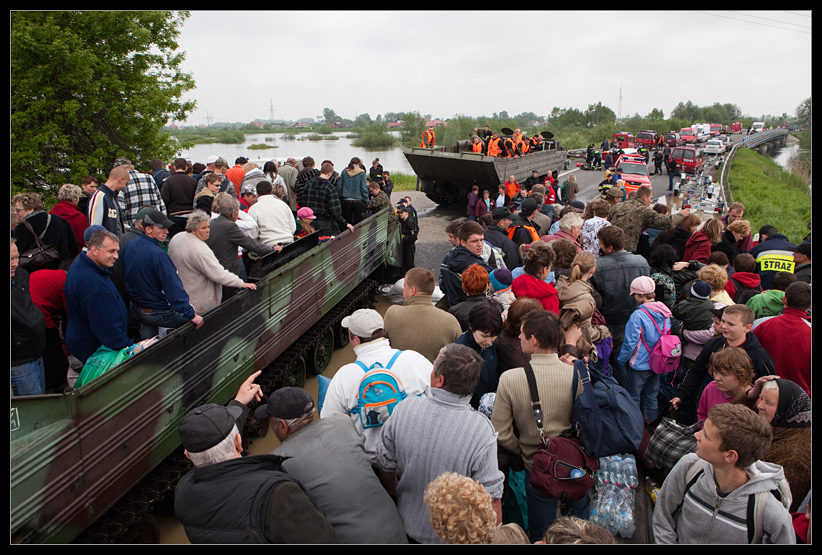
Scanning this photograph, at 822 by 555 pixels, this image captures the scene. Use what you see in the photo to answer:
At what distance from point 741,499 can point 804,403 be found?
966 millimetres

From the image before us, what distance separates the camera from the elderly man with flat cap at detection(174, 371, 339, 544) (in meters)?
2.15

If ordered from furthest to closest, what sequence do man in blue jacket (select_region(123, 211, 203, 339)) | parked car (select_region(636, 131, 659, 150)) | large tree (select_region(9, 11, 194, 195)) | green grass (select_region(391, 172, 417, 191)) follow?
parked car (select_region(636, 131, 659, 150)), green grass (select_region(391, 172, 417, 191)), large tree (select_region(9, 11, 194, 195)), man in blue jacket (select_region(123, 211, 203, 339))

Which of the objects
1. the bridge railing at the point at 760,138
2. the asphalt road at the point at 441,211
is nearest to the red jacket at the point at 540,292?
the asphalt road at the point at 441,211

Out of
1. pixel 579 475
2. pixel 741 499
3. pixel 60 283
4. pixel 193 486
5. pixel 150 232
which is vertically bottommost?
pixel 579 475

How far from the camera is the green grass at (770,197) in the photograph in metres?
18.4

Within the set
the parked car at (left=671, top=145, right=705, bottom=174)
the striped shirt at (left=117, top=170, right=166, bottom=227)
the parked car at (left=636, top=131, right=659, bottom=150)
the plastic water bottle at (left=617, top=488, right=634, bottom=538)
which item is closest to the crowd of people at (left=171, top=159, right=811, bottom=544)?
the plastic water bottle at (left=617, top=488, right=634, bottom=538)

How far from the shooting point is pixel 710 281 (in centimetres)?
497

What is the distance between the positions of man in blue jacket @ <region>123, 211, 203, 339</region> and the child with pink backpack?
348cm

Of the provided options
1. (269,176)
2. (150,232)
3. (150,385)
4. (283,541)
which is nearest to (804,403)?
(283,541)

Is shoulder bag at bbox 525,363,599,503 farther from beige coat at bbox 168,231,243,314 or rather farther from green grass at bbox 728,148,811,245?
green grass at bbox 728,148,811,245

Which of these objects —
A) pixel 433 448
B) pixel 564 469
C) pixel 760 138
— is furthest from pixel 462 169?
pixel 760 138

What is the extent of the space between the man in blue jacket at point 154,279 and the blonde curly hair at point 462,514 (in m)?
2.67

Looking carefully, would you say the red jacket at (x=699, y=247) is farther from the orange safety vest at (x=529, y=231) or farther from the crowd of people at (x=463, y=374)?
the orange safety vest at (x=529, y=231)
